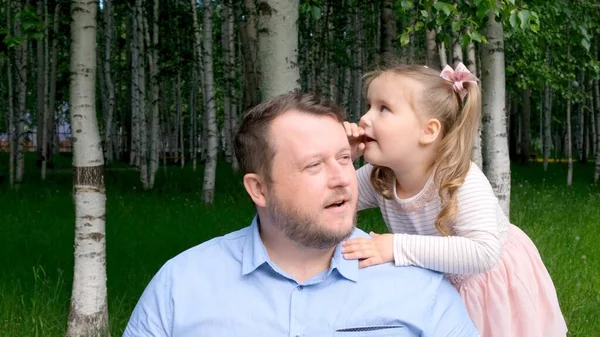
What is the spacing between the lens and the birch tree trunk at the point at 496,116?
23.9ft

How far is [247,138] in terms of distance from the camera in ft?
8.04

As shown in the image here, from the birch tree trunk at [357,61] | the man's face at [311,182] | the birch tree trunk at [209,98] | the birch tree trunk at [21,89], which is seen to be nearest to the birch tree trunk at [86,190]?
the man's face at [311,182]

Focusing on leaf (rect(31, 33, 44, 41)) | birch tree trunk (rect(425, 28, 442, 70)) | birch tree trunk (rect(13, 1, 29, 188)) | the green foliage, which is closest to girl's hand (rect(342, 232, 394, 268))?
the green foliage

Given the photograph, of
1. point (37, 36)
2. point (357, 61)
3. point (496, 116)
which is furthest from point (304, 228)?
point (357, 61)

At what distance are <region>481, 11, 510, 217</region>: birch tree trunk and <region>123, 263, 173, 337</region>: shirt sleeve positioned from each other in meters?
5.39

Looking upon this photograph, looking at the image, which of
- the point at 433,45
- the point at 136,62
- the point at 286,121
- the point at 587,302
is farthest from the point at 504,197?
the point at 136,62

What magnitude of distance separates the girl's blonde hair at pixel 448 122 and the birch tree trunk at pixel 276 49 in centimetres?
140

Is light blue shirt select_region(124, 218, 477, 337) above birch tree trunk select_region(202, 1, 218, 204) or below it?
below

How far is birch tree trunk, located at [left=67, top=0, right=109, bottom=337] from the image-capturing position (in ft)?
16.1

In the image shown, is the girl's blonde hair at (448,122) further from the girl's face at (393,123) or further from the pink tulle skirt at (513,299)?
the pink tulle skirt at (513,299)

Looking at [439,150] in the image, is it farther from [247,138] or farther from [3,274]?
[3,274]

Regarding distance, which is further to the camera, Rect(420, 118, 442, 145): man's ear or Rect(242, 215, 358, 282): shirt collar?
Rect(420, 118, 442, 145): man's ear

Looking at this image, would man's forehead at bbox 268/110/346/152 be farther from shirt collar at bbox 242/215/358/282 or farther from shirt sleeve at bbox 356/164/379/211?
shirt sleeve at bbox 356/164/379/211

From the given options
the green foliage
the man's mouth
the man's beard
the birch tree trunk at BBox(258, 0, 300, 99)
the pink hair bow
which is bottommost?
the man's beard
